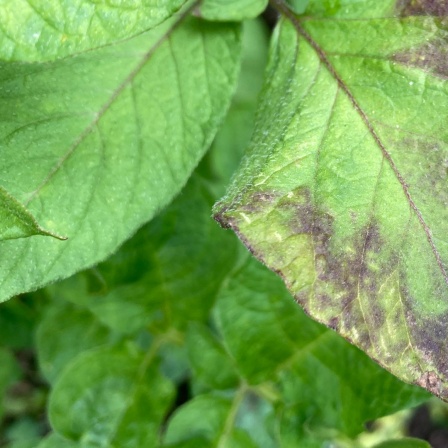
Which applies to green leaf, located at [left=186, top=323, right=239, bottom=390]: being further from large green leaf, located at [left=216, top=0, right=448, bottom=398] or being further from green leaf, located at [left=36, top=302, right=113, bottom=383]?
large green leaf, located at [left=216, top=0, right=448, bottom=398]

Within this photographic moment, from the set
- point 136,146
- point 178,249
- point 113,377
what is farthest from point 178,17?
point 113,377

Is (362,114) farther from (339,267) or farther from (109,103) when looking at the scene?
(109,103)

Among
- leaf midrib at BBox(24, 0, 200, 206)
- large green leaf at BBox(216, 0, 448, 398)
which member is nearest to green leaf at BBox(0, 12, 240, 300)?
leaf midrib at BBox(24, 0, 200, 206)

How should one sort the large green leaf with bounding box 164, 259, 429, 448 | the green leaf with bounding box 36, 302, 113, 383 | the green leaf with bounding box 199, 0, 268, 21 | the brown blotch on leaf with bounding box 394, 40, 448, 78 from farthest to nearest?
1. the green leaf with bounding box 36, 302, 113, 383
2. the large green leaf with bounding box 164, 259, 429, 448
3. the green leaf with bounding box 199, 0, 268, 21
4. the brown blotch on leaf with bounding box 394, 40, 448, 78

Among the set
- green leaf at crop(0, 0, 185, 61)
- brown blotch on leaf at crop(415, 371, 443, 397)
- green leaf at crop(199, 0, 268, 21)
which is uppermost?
green leaf at crop(0, 0, 185, 61)

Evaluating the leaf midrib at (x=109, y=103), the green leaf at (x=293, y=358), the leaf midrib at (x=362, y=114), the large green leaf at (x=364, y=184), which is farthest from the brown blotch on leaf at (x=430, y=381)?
the leaf midrib at (x=109, y=103)

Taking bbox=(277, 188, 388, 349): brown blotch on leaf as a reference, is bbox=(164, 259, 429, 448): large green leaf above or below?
below
